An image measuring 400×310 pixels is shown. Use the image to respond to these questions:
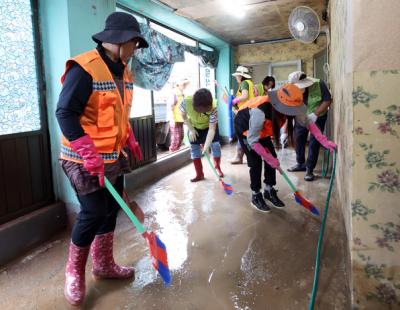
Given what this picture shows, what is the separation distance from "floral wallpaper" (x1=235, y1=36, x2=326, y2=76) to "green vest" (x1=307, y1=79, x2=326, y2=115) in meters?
3.38

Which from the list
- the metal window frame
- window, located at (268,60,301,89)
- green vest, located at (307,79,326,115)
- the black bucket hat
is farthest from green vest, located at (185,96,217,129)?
window, located at (268,60,301,89)

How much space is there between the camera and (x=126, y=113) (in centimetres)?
157

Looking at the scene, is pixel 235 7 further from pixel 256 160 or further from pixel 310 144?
pixel 256 160

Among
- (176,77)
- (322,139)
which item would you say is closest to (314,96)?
(322,139)

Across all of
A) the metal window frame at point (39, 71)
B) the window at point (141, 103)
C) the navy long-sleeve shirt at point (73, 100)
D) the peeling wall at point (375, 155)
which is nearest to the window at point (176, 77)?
the window at point (141, 103)

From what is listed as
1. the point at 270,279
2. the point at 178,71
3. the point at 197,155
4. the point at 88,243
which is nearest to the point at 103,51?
the point at 88,243

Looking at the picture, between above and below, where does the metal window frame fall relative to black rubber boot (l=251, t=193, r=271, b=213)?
above

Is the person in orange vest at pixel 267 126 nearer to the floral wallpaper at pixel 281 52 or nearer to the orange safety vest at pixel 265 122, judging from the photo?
the orange safety vest at pixel 265 122

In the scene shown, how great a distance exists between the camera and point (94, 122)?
56.3 inches

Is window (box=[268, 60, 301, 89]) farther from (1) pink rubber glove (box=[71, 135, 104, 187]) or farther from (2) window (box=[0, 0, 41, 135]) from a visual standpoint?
(1) pink rubber glove (box=[71, 135, 104, 187])

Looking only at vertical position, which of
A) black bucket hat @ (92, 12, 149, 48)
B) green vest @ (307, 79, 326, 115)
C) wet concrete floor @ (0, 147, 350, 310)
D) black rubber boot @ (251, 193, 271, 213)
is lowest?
wet concrete floor @ (0, 147, 350, 310)

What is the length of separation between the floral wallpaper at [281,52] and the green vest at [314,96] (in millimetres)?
3382

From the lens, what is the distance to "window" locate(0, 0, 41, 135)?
6.73 ft

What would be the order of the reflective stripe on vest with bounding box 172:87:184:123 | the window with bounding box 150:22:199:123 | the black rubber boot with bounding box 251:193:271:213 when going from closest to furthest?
the black rubber boot with bounding box 251:193:271:213, the reflective stripe on vest with bounding box 172:87:184:123, the window with bounding box 150:22:199:123
